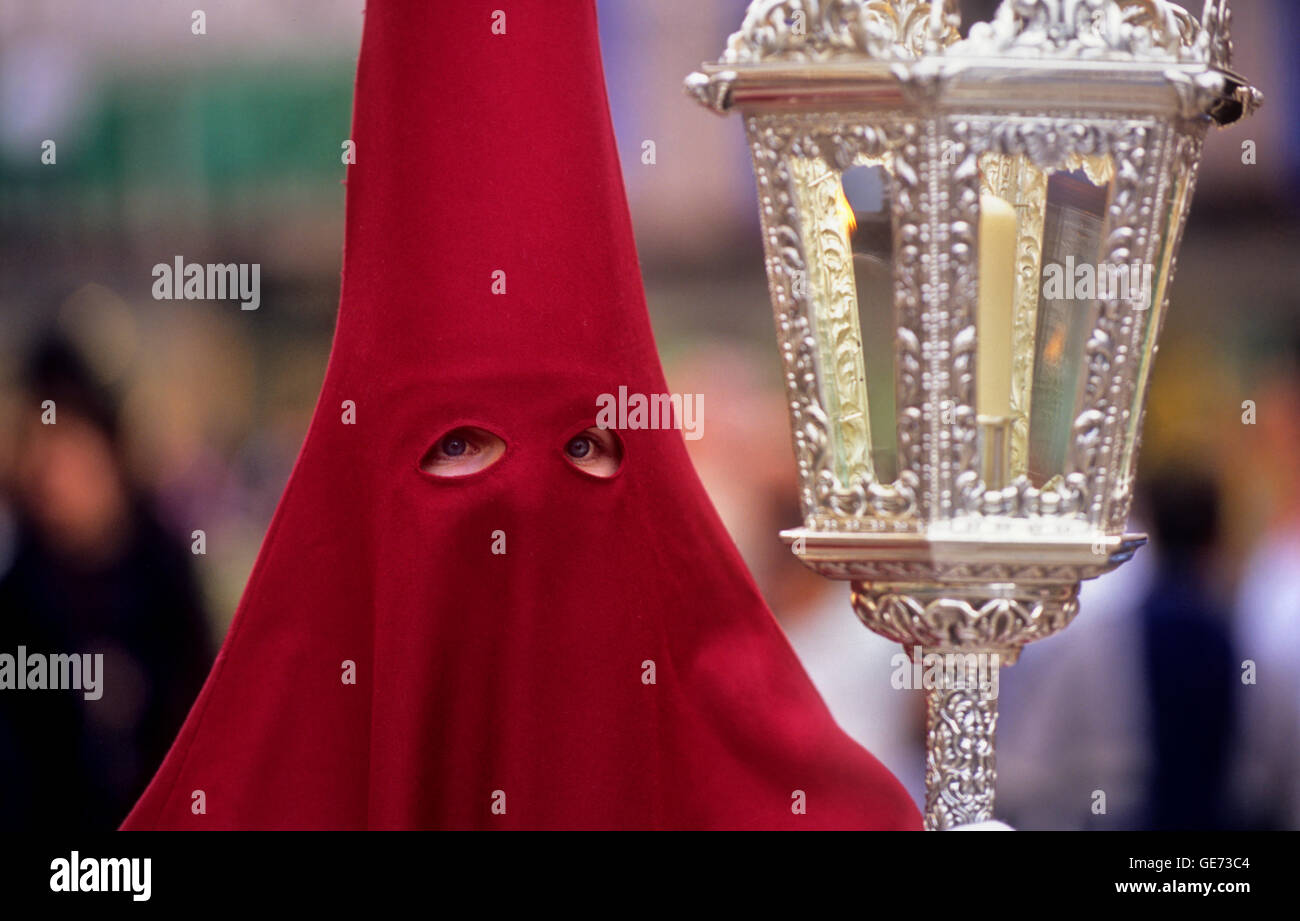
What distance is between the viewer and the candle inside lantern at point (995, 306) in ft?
3.90

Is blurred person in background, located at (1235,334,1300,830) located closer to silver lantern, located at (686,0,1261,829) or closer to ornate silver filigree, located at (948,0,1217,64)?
silver lantern, located at (686,0,1261,829)

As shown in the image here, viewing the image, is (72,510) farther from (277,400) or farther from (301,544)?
(301,544)

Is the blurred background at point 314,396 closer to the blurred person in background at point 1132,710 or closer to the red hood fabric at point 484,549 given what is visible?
the blurred person in background at point 1132,710

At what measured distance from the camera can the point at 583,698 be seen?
4.46ft

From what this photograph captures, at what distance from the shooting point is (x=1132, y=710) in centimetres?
239

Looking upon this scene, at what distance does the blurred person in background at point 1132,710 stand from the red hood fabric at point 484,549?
38.7 inches

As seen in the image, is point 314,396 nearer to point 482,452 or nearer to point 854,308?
point 482,452

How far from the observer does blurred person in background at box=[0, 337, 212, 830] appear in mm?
2430

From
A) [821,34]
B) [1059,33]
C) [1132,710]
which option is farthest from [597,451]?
[1132,710]

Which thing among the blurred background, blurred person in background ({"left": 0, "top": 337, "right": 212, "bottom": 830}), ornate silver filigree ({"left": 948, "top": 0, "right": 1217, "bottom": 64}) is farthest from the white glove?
blurred person in background ({"left": 0, "top": 337, "right": 212, "bottom": 830})

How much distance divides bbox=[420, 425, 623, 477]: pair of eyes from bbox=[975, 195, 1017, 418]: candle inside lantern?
349 mm

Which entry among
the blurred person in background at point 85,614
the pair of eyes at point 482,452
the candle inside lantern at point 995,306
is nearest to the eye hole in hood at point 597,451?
the pair of eyes at point 482,452

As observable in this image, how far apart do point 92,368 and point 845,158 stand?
7.10 feet
